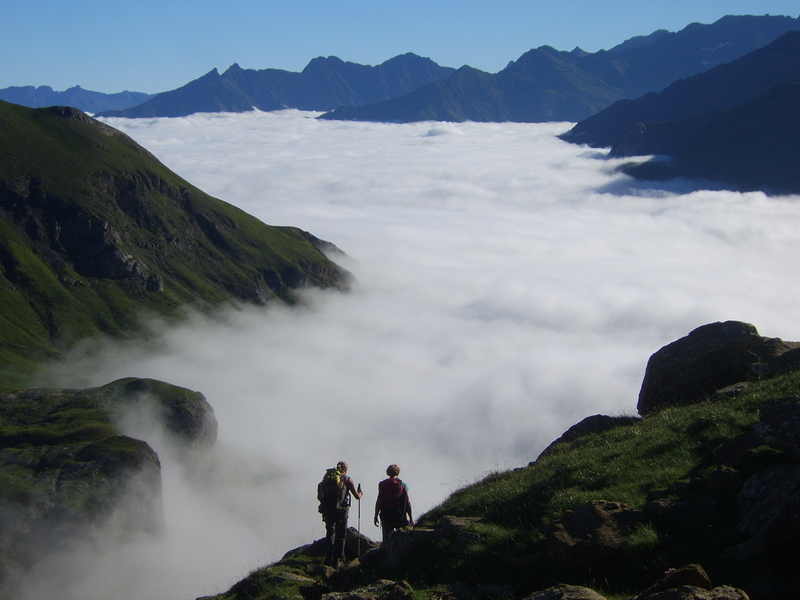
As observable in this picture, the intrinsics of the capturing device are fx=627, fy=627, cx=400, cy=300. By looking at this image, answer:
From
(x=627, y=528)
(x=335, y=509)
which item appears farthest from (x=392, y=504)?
(x=627, y=528)

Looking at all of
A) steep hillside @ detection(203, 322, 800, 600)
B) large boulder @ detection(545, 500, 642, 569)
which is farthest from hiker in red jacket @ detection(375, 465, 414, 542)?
large boulder @ detection(545, 500, 642, 569)

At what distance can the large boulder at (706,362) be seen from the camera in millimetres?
28859

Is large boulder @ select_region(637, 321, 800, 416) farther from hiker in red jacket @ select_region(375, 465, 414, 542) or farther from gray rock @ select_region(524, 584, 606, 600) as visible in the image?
gray rock @ select_region(524, 584, 606, 600)

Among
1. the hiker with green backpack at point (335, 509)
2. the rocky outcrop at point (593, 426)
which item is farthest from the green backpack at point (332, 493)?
the rocky outcrop at point (593, 426)

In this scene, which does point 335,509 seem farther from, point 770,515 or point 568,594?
point 770,515

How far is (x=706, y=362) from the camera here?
30391 millimetres

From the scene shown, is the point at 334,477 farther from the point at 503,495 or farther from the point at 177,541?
the point at 177,541

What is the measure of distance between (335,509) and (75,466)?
11076 centimetres

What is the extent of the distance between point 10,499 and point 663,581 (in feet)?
366

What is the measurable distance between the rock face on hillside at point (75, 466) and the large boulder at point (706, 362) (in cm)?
9322

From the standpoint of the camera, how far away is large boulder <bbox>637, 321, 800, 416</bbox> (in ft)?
94.7

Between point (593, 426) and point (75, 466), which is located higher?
point (75, 466)

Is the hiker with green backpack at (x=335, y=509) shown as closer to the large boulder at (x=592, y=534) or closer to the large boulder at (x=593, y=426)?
the large boulder at (x=592, y=534)

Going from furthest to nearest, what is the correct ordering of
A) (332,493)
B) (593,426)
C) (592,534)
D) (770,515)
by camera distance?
(593,426) → (332,493) → (592,534) → (770,515)
